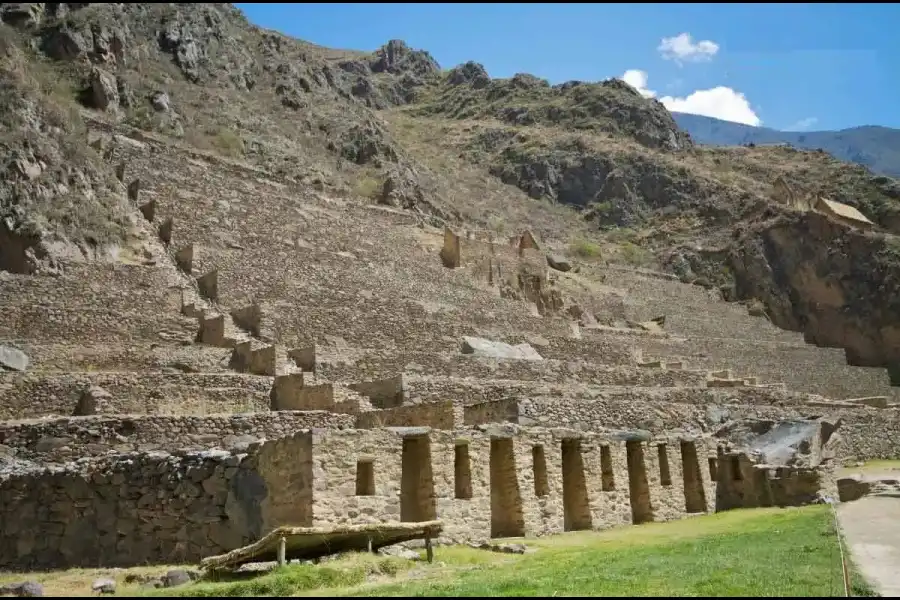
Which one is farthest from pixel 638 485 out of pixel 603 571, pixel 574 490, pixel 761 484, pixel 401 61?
pixel 401 61

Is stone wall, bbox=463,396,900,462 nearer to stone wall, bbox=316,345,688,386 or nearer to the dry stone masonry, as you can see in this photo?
the dry stone masonry

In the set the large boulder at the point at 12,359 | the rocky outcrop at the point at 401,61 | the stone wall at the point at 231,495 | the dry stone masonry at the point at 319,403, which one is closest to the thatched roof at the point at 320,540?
the stone wall at the point at 231,495

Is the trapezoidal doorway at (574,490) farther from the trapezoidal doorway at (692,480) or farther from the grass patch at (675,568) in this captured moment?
the trapezoidal doorway at (692,480)

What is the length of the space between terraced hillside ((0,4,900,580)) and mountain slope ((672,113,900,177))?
45.6 metres

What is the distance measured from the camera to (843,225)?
199 ft

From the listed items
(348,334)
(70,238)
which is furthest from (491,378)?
(70,238)

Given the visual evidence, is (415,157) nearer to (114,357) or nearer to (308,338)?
(308,338)

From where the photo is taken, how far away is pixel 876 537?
1333 centimetres

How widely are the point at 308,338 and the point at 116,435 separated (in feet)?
33.6

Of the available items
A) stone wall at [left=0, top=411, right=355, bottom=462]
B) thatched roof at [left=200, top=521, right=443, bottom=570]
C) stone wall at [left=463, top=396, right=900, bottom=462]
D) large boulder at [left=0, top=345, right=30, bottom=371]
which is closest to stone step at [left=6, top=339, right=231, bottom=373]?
large boulder at [left=0, top=345, right=30, bottom=371]

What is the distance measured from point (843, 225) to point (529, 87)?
61339 mm

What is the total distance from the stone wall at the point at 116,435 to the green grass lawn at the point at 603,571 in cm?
549

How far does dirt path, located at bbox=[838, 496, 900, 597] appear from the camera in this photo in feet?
33.1

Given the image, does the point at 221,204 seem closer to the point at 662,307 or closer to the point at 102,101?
the point at 102,101
